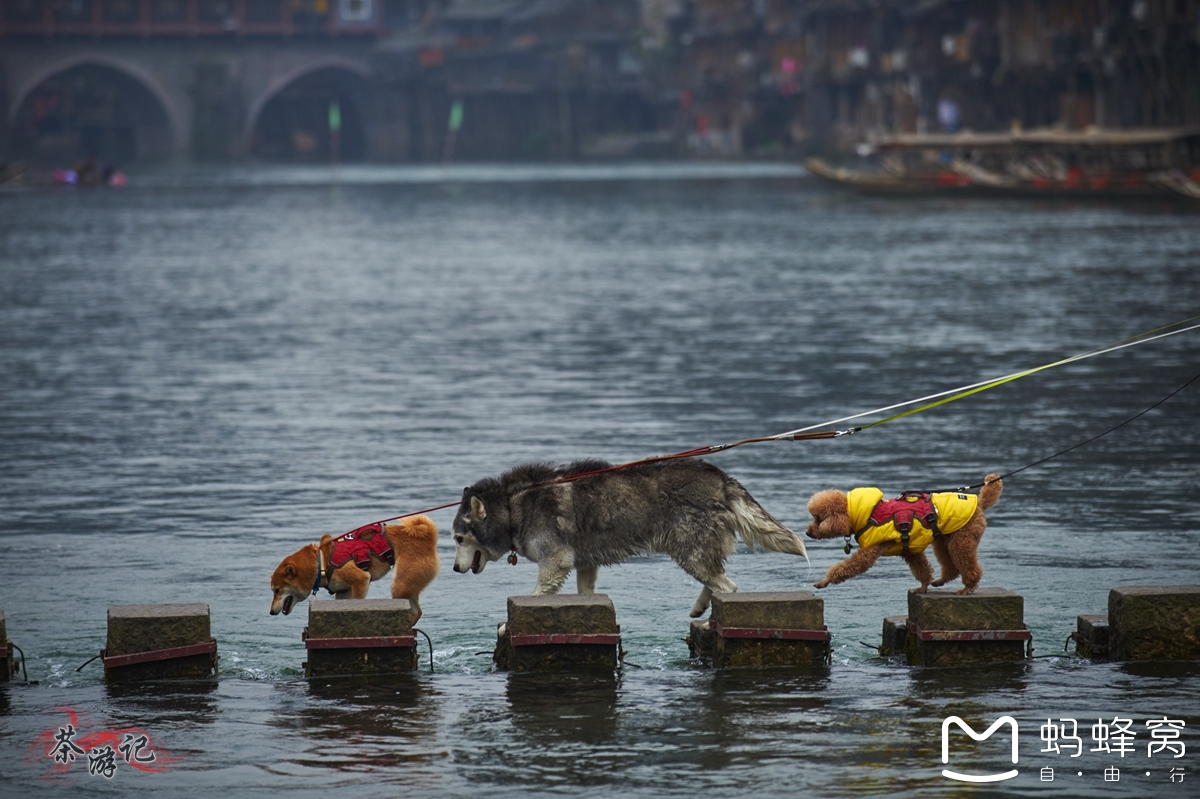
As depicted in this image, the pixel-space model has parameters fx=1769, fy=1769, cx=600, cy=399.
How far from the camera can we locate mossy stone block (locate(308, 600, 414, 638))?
8.95 meters

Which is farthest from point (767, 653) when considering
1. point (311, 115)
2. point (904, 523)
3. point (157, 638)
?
point (311, 115)

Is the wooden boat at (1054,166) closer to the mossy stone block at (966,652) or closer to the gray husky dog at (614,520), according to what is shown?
the mossy stone block at (966,652)

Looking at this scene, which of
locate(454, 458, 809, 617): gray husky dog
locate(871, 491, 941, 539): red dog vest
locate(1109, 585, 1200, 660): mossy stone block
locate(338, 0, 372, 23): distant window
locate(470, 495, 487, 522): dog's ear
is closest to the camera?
locate(871, 491, 941, 539): red dog vest

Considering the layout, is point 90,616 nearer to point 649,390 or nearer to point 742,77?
point 649,390

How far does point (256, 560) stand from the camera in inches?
480

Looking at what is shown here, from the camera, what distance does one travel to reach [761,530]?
29.8ft

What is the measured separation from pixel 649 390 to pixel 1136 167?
43289 mm

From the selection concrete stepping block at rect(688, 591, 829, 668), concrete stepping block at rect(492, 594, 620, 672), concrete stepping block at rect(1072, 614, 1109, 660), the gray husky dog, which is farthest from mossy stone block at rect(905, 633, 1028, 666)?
concrete stepping block at rect(492, 594, 620, 672)

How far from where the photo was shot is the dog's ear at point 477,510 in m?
9.28

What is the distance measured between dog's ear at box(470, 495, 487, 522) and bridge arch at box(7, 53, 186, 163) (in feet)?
363

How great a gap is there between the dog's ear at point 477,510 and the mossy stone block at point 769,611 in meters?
1.31

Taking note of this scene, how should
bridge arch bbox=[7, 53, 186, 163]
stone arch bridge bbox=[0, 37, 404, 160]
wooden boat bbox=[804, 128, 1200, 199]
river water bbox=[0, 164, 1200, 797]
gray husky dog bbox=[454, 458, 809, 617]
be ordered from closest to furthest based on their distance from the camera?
1. river water bbox=[0, 164, 1200, 797]
2. gray husky dog bbox=[454, 458, 809, 617]
3. wooden boat bbox=[804, 128, 1200, 199]
4. stone arch bridge bbox=[0, 37, 404, 160]
5. bridge arch bbox=[7, 53, 186, 163]

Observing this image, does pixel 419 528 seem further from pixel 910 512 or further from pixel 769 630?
pixel 910 512

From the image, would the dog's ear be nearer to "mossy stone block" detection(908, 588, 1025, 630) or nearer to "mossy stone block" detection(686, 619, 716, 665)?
"mossy stone block" detection(686, 619, 716, 665)
